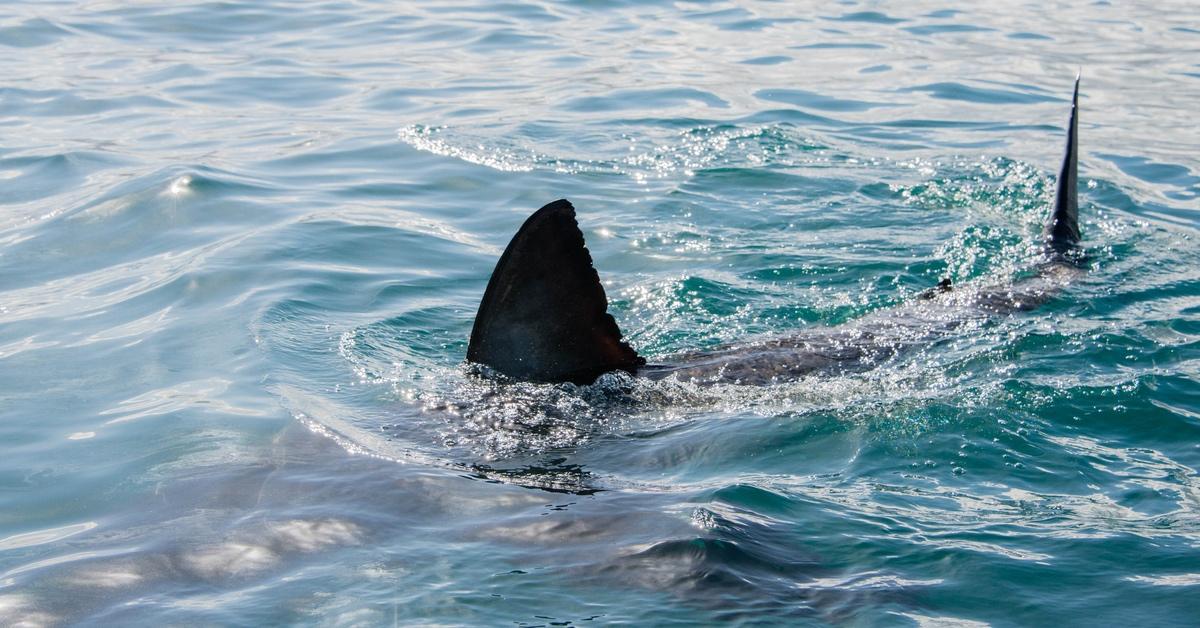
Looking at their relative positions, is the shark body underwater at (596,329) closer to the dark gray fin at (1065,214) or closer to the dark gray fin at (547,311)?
the dark gray fin at (547,311)

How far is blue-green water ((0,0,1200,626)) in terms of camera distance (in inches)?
155

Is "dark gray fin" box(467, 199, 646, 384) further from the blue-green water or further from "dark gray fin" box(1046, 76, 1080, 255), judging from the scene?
"dark gray fin" box(1046, 76, 1080, 255)

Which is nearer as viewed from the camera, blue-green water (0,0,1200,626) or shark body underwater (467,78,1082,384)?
blue-green water (0,0,1200,626)

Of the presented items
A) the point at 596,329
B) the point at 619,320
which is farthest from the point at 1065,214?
the point at 596,329

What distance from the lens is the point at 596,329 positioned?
17.0 ft

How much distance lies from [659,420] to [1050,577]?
177 centimetres

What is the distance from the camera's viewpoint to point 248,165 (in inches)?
390

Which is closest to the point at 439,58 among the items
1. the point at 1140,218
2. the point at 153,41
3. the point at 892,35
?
the point at 153,41

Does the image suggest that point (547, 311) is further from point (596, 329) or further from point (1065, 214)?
point (1065, 214)

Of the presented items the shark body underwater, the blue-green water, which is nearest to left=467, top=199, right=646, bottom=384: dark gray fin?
the shark body underwater

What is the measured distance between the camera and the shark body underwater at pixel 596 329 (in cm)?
499

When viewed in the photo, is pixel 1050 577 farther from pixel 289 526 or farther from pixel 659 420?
pixel 289 526

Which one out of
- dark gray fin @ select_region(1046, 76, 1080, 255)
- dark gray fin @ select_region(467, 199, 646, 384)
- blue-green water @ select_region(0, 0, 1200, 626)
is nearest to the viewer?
blue-green water @ select_region(0, 0, 1200, 626)

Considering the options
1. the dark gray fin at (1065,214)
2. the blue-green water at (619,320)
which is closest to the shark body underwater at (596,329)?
the blue-green water at (619,320)
